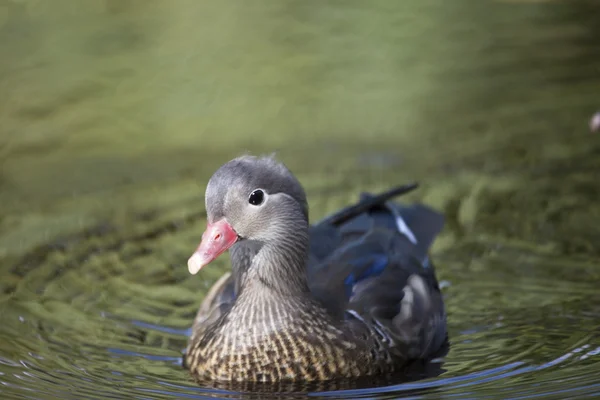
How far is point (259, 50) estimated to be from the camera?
11.9 metres

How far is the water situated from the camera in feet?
21.0

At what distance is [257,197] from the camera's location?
18.9 ft

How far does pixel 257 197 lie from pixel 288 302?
605 mm

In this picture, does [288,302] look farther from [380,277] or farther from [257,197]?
[380,277]

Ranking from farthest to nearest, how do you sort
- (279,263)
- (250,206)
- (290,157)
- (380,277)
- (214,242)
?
(290,157) → (380,277) → (279,263) → (250,206) → (214,242)

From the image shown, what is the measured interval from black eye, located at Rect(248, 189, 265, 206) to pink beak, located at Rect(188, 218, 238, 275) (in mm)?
183

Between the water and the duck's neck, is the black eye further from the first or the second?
the water

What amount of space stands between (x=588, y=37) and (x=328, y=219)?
5597 mm

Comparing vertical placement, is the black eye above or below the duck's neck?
above

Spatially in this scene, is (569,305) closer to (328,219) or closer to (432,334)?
(432,334)

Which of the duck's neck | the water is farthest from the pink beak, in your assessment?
the water

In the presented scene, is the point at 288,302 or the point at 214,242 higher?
the point at 214,242

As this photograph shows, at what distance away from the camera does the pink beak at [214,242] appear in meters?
5.49

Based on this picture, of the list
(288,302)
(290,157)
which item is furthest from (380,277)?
(290,157)
